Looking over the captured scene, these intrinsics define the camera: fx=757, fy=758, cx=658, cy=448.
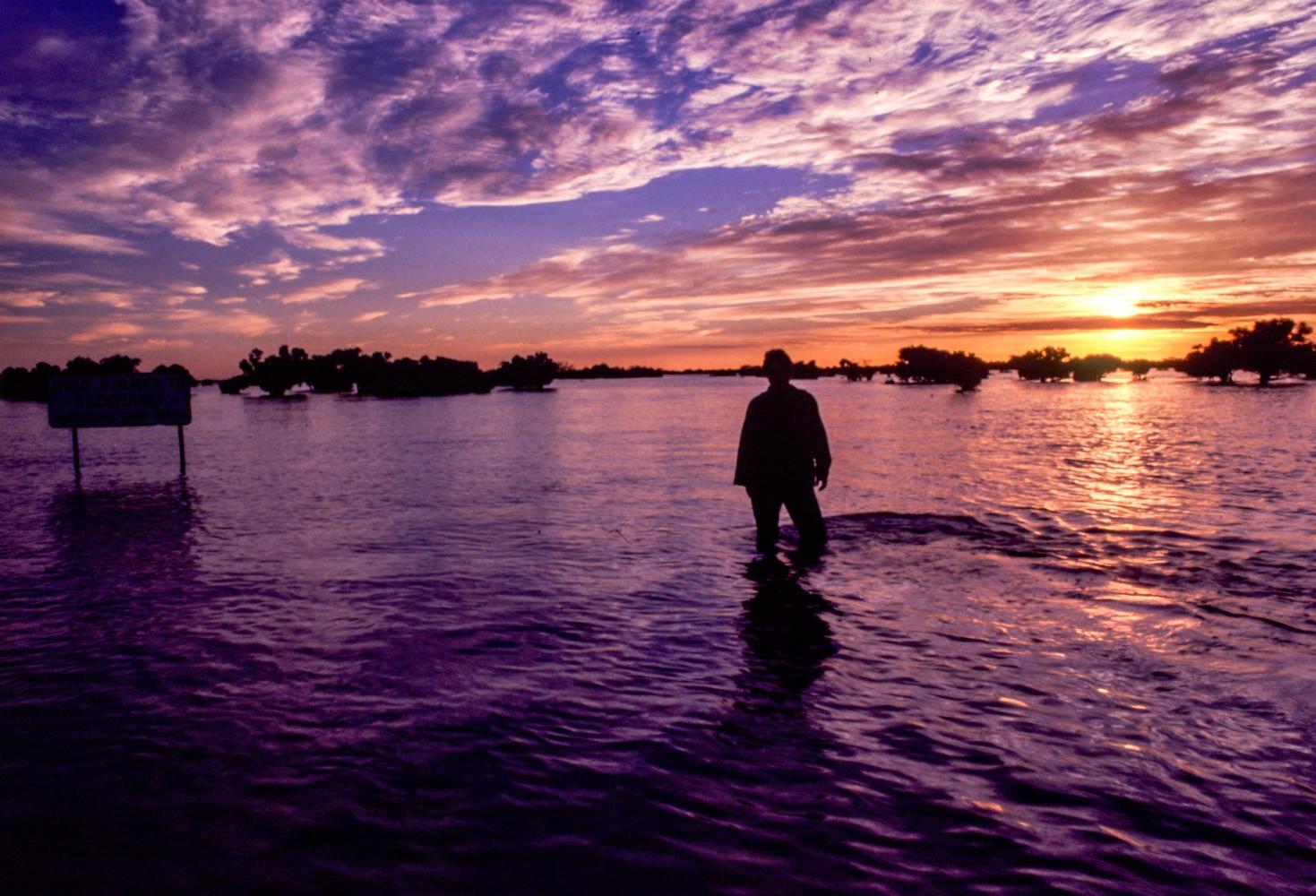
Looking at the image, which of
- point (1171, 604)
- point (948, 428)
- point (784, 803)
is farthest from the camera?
point (948, 428)

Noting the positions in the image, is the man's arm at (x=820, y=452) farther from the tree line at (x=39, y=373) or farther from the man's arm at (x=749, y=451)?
the tree line at (x=39, y=373)

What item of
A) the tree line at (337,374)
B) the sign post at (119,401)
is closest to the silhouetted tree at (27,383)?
the tree line at (337,374)

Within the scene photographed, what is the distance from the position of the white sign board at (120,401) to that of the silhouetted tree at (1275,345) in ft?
634

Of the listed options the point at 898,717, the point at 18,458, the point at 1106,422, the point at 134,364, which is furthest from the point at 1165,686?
the point at 134,364

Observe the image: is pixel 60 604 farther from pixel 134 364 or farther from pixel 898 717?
pixel 134 364

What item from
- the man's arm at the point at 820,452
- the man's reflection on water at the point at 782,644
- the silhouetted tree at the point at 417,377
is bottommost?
the man's reflection on water at the point at 782,644

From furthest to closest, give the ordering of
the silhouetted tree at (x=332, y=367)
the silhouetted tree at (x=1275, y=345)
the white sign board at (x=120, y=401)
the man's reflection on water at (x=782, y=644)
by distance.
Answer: the silhouetted tree at (x=332, y=367), the silhouetted tree at (x=1275, y=345), the white sign board at (x=120, y=401), the man's reflection on water at (x=782, y=644)

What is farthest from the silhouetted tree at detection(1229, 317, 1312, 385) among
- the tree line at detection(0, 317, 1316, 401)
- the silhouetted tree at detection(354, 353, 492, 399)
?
the silhouetted tree at detection(354, 353, 492, 399)

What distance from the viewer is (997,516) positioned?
1575cm

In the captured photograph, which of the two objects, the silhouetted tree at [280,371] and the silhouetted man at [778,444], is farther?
the silhouetted tree at [280,371]

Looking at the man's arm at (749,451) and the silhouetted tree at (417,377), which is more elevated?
the silhouetted tree at (417,377)

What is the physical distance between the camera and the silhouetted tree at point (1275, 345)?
15550cm

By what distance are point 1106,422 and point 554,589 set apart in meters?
56.3

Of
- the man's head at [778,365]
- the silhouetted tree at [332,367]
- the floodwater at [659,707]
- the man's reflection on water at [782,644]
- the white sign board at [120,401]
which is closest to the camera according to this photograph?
the floodwater at [659,707]
